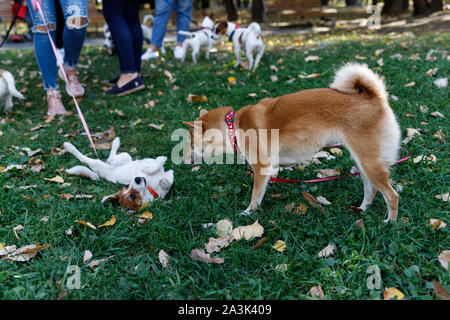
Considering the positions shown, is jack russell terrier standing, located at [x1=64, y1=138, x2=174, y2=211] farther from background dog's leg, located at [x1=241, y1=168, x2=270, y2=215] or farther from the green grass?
background dog's leg, located at [x1=241, y1=168, x2=270, y2=215]

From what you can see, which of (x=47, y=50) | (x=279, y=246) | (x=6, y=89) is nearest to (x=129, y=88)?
(x=47, y=50)

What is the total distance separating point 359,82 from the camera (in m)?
2.20

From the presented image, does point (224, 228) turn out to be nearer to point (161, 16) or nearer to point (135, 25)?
point (135, 25)

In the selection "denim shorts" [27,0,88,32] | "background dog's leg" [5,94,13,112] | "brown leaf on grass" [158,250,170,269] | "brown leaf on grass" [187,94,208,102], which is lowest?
"brown leaf on grass" [158,250,170,269]

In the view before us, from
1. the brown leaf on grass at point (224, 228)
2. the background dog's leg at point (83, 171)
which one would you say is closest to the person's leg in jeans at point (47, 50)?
the background dog's leg at point (83, 171)

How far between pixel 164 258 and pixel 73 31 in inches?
141

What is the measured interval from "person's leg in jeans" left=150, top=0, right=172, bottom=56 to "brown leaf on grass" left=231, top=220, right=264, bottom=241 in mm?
6057

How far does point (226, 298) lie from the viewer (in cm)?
175

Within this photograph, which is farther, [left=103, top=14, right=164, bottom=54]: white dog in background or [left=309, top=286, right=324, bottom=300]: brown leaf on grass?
[left=103, top=14, right=164, bottom=54]: white dog in background

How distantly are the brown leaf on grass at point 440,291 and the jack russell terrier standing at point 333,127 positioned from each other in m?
0.61

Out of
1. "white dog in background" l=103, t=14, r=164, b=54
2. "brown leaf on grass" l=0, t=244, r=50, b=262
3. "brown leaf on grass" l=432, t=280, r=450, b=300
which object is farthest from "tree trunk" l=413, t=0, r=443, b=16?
"brown leaf on grass" l=0, t=244, r=50, b=262

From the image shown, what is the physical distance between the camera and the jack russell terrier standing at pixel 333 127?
2.11 m

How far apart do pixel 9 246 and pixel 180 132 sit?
2167mm

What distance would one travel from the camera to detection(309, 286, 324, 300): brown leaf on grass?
1.71 m
